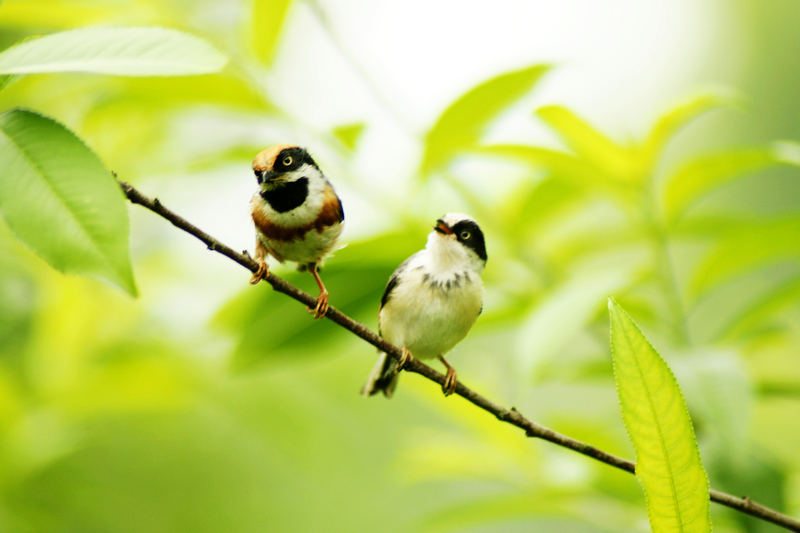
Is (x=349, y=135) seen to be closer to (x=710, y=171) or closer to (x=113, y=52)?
(x=113, y=52)

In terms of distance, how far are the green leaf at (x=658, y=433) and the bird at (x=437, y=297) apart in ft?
1.26

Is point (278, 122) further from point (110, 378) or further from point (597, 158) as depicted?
point (110, 378)

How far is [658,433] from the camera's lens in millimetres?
541

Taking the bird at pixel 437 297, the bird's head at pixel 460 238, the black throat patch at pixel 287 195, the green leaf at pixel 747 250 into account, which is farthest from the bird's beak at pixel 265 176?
the green leaf at pixel 747 250

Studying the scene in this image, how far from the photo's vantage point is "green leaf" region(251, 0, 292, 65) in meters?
1.02

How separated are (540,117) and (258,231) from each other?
0.55 meters

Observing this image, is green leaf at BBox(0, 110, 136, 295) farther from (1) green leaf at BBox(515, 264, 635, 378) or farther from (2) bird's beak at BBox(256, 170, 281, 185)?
(1) green leaf at BBox(515, 264, 635, 378)

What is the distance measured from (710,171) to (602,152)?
20 centimetres

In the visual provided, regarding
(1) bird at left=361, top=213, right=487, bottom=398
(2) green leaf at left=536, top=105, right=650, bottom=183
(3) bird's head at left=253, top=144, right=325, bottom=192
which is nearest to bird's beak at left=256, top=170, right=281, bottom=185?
(3) bird's head at left=253, top=144, right=325, bottom=192

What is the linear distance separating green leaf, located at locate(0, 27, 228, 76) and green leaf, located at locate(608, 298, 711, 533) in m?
0.40

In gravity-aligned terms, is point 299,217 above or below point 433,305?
below

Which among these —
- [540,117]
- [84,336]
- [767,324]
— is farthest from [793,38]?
[84,336]

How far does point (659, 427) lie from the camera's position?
1.77 feet

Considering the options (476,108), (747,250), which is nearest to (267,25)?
(476,108)
